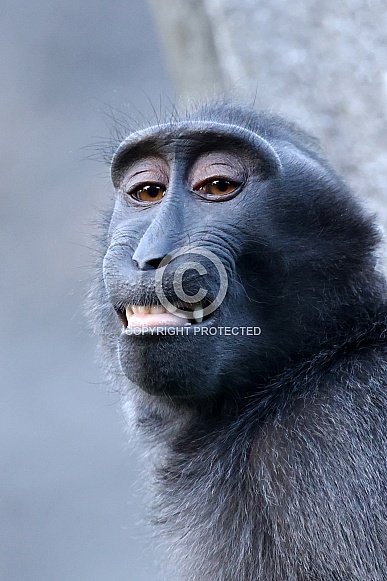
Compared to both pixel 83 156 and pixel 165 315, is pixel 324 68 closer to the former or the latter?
pixel 83 156

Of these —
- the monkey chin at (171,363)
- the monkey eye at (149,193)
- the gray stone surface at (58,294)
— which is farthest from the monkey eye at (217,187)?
the gray stone surface at (58,294)

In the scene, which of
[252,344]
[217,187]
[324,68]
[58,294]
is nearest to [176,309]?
[252,344]

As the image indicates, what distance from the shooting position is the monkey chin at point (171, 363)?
2898mm

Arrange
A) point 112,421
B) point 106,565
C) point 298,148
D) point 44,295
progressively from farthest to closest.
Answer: point 44,295 < point 112,421 < point 106,565 < point 298,148

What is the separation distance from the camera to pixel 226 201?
10.3 ft

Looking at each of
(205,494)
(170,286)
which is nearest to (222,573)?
(205,494)

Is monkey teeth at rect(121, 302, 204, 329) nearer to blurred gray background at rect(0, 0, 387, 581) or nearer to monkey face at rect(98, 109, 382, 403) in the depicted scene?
monkey face at rect(98, 109, 382, 403)

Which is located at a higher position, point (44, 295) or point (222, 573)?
point (44, 295)

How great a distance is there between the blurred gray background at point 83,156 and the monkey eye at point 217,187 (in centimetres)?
96

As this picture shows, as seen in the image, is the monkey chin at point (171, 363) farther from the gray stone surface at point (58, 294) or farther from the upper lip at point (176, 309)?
the gray stone surface at point (58, 294)

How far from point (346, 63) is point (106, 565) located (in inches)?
235

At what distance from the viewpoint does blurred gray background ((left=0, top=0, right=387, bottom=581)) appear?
4.79 meters

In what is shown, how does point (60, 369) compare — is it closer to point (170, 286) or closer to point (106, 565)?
point (106, 565)

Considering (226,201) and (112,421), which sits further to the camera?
(112,421)
